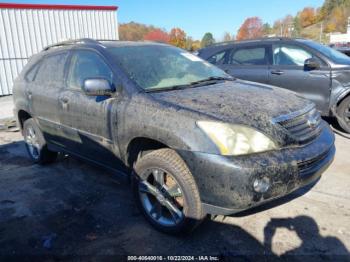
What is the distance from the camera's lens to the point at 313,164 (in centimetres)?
278

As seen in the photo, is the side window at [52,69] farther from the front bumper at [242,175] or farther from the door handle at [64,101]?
the front bumper at [242,175]

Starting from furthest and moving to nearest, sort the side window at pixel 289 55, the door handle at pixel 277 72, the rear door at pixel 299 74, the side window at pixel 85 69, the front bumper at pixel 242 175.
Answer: the door handle at pixel 277 72 < the side window at pixel 289 55 < the rear door at pixel 299 74 < the side window at pixel 85 69 < the front bumper at pixel 242 175

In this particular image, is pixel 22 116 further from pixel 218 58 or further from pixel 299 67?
pixel 299 67

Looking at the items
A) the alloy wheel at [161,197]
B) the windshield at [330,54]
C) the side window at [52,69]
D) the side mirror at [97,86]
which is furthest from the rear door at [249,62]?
the alloy wheel at [161,197]

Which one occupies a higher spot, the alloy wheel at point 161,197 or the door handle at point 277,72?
the door handle at point 277,72

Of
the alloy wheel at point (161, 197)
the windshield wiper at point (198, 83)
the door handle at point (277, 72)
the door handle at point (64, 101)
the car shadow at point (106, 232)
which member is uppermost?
the windshield wiper at point (198, 83)

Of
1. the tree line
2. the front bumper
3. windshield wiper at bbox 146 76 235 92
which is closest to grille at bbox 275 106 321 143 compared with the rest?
the front bumper

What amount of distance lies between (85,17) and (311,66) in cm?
1185

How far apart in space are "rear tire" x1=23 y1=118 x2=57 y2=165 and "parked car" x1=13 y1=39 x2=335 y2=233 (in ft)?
1.98

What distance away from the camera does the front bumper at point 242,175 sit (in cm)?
240

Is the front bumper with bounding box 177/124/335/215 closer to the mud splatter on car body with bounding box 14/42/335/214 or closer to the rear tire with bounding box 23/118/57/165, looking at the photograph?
the mud splatter on car body with bounding box 14/42/335/214

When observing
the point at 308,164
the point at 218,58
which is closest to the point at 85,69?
the point at 308,164

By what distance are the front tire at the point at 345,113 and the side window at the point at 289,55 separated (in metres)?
1.03

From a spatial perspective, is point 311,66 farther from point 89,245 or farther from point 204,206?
point 89,245
